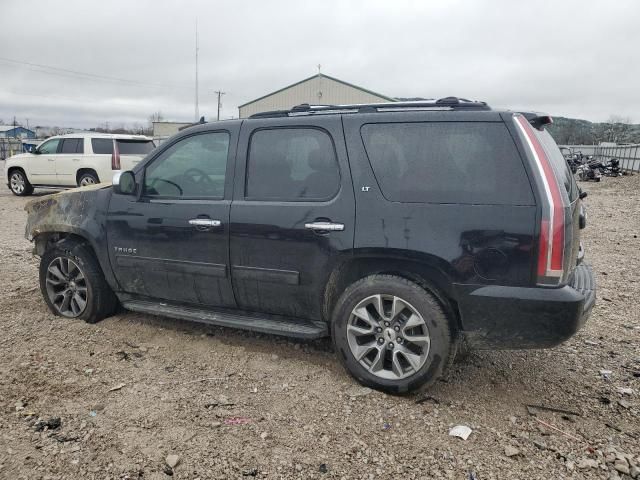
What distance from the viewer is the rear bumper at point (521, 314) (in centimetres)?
265

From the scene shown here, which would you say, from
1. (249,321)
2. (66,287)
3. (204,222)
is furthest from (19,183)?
(249,321)

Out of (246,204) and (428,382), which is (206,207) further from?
(428,382)

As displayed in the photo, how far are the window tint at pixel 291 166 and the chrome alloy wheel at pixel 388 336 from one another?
810mm

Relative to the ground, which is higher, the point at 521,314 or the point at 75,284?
the point at 521,314

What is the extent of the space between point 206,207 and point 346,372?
1.57 m

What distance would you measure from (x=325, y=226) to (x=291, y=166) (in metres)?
0.55

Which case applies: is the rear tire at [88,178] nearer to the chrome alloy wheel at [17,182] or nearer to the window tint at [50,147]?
the window tint at [50,147]

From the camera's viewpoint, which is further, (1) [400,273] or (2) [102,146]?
(2) [102,146]

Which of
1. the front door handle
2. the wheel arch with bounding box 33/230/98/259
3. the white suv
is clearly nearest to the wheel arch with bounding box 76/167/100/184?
the white suv

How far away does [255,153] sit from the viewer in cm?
346

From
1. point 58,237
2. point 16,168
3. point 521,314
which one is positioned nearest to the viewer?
point 521,314

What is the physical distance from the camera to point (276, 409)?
2920 millimetres

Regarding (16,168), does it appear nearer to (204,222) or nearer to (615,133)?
(204,222)

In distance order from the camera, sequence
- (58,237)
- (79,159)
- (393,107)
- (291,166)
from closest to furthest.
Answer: (393,107), (291,166), (58,237), (79,159)
